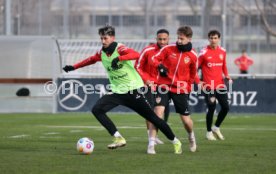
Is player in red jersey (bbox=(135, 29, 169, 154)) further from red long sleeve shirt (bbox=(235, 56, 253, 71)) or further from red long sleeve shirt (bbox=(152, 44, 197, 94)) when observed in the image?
red long sleeve shirt (bbox=(235, 56, 253, 71))

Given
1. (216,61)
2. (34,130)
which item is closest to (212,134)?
(216,61)

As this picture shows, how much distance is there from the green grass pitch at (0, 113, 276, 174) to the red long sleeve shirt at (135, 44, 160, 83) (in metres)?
1.25

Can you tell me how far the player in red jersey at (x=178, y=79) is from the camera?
14.5 meters

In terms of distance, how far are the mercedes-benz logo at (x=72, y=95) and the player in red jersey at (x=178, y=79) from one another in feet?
49.8

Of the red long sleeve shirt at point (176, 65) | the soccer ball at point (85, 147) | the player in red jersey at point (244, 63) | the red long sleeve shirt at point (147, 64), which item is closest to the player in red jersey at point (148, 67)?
the red long sleeve shirt at point (147, 64)

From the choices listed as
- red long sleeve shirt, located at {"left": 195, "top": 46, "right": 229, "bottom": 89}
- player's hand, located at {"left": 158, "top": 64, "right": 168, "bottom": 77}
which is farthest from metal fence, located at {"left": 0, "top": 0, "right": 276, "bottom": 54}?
player's hand, located at {"left": 158, "top": 64, "right": 168, "bottom": 77}

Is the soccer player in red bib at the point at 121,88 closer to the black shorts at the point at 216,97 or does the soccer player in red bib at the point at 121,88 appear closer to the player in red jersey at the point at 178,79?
the player in red jersey at the point at 178,79

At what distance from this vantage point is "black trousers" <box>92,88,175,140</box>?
14.0 meters

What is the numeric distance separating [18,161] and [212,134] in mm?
6224

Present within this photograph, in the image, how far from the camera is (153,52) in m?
16.3

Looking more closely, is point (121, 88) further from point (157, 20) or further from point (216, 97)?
point (157, 20)

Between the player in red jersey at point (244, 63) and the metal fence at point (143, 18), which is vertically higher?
the metal fence at point (143, 18)

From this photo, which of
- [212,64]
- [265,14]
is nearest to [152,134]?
[212,64]

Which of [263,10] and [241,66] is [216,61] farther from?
[263,10]
